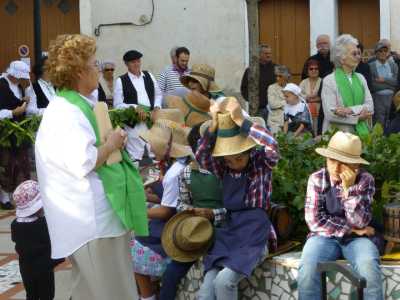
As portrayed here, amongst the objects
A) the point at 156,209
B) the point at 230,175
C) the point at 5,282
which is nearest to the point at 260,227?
the point at 230,175

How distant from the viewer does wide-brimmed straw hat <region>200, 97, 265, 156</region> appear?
19.4 ft

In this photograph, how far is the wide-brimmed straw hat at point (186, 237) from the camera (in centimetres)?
607

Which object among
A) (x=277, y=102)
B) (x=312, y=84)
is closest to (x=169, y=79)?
(x=277, y=102)

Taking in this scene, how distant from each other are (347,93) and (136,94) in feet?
14.7

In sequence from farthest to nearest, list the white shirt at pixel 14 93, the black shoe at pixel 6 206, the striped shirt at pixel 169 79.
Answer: the striped shirt at pixel 169 79 → the black shoe at pixel 6 206 → the white shirt at pixel 14 93

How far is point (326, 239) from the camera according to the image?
5773 mm

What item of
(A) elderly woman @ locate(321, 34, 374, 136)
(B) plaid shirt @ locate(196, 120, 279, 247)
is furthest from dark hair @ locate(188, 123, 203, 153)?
(A) elderly woman @ locate(321, 34, 374, 136)

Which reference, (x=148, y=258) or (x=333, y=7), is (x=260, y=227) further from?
(x=333, y=7)

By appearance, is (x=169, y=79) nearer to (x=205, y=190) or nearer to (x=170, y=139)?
(x=170, y=139)

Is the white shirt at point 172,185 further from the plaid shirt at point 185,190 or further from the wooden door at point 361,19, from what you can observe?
the wooden door at point 361,19

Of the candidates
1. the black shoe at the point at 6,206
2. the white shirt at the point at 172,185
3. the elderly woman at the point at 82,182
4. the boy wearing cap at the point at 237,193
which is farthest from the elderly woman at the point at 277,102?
the elderly woman at the point at 82,182

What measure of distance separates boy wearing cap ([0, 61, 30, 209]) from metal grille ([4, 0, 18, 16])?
9572 mm

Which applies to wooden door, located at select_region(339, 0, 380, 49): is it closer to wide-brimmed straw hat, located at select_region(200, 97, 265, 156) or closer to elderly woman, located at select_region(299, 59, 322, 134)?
elderly woman, located at select_region(299, 59, 322, 134)

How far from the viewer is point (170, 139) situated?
6656mm
